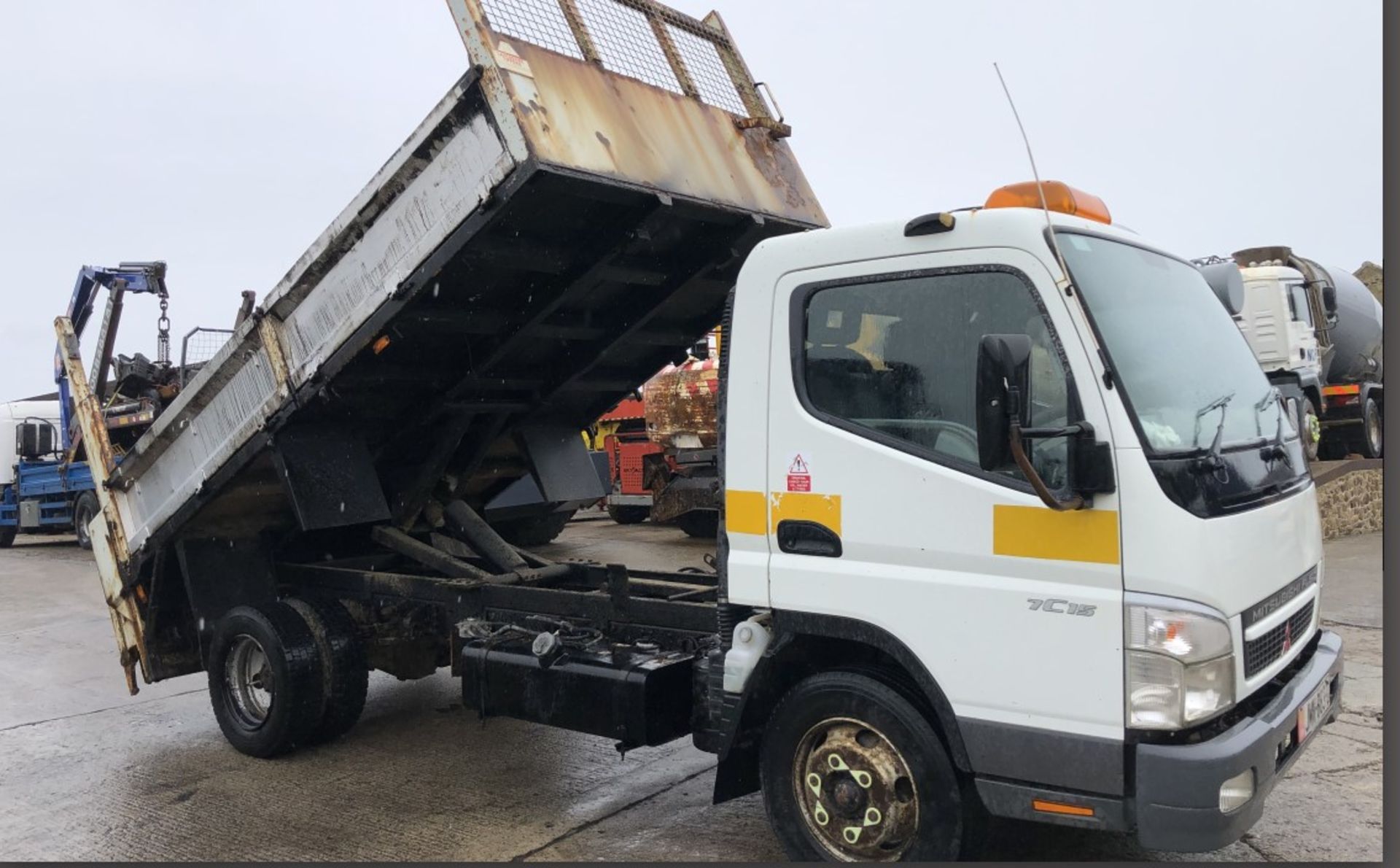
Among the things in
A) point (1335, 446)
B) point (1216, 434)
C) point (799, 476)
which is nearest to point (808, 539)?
point (799, 476)

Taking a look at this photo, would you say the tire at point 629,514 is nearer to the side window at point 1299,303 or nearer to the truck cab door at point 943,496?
the side window at point 1299,303

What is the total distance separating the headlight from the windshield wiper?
1.36 feet

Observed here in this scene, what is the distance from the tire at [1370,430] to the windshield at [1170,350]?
14.9 m

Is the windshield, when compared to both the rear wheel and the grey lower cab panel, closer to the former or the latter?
the grey lower cab panel

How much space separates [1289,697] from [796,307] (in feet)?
6.59

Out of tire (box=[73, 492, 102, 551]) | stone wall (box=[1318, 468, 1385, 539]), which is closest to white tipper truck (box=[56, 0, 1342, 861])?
stone wall (box=[1318, 468, 1385, 539])

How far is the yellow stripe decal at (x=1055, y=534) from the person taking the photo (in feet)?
10.5

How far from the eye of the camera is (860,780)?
12.0 ft

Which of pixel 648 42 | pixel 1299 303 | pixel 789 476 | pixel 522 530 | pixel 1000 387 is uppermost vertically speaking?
pixel 648 42

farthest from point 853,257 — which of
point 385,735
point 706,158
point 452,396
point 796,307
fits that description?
point 385,735

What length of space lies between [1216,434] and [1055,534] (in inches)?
24.2

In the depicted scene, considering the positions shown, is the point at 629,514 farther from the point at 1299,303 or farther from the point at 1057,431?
the point at 1057,431

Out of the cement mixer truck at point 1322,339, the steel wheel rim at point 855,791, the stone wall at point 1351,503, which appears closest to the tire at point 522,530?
the steel wheel rim at point 855,791

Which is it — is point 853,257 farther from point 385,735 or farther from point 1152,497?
point 385,735
